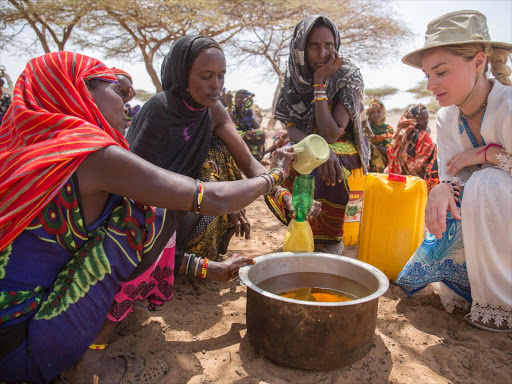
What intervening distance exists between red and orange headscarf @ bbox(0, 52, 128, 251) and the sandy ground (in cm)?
92

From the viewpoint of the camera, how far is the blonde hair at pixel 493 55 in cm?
234

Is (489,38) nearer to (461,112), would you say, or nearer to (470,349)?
(461,112)

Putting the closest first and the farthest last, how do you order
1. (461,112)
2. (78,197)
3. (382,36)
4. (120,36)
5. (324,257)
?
1. (78,197)
2. (324,257)
3. (461,112)
4. (120,36)
5. (382,36)

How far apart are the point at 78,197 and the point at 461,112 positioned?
2.27m

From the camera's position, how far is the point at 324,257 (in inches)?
92.4

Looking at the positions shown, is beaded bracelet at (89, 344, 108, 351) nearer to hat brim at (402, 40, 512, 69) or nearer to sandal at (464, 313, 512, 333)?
sandal at (464, 313, 512, 333)

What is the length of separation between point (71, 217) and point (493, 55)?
8.00ft

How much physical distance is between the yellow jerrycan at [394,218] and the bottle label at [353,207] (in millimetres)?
492

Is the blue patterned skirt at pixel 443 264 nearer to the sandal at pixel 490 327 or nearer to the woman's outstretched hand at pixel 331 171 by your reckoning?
the sandal at pixel 490 327

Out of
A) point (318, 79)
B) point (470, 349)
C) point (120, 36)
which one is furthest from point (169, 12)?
point (470, 349)

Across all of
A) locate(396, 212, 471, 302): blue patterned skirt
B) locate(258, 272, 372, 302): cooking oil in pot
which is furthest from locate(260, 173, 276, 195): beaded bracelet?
locate(396, 212, 471, 302): blue patterned skirt

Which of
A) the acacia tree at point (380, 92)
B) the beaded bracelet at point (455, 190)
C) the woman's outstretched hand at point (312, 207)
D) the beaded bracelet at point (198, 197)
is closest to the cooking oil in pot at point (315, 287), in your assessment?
the woman's outstretched hand at point (312, 207)

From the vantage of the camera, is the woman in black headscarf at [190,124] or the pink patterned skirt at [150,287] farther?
the woman in black headscarf at [190,124]

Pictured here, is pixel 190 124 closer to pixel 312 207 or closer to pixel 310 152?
pixel 310 152
